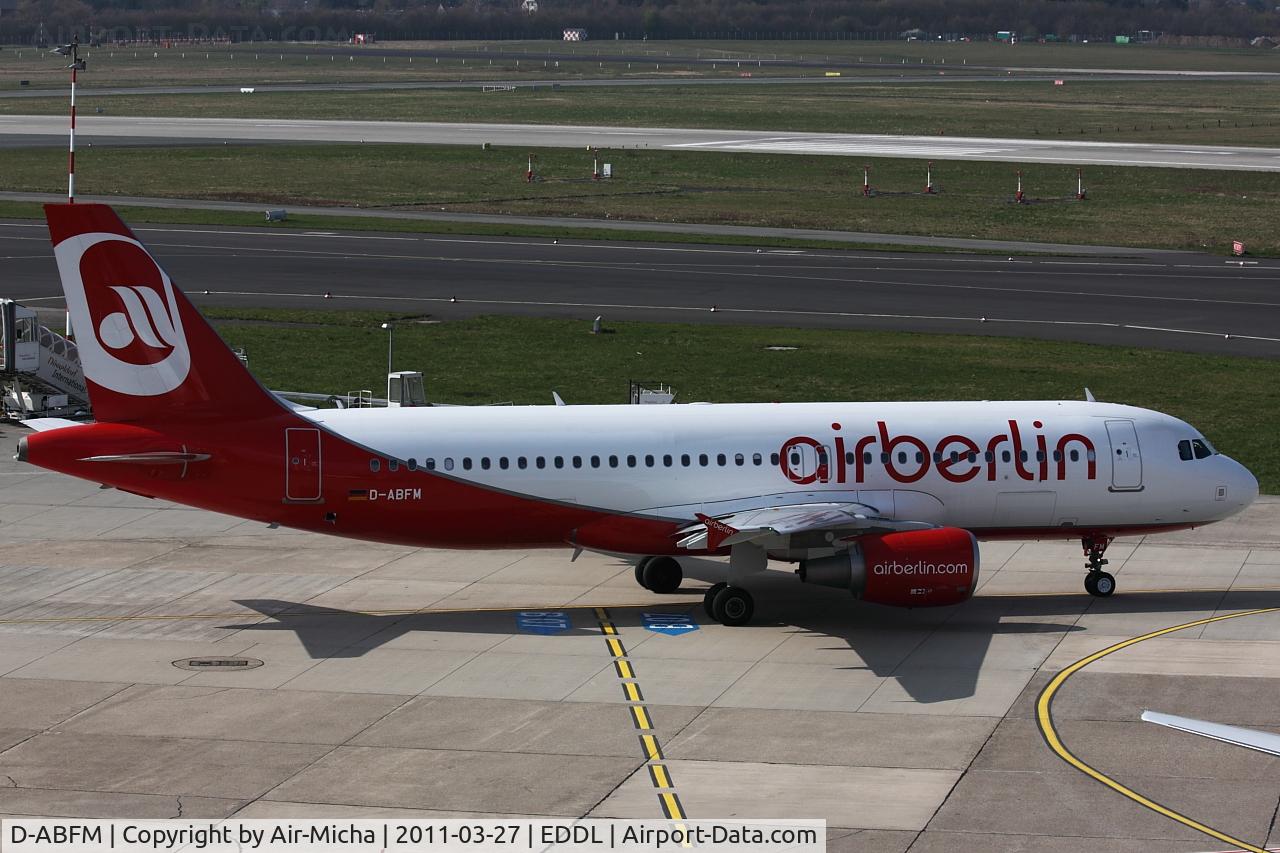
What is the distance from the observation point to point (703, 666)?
3291cm

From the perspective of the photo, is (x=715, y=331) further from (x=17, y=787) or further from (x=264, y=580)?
(x=17, y=787)

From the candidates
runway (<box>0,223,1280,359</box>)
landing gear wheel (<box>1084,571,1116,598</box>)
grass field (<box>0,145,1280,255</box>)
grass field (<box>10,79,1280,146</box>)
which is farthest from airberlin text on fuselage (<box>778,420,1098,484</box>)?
grass field (<box>10,79,1280,146</box>)

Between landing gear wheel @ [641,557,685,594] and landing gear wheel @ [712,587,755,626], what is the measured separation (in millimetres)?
2821

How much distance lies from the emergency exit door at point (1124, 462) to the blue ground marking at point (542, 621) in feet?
41.3

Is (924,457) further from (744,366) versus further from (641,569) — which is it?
(744,366)

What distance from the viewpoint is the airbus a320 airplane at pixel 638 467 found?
113 ft

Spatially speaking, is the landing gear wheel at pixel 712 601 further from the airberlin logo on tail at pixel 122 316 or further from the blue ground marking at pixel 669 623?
the airberlin logo on tail at pixel 122 316

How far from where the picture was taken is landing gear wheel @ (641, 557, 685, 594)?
127 feet

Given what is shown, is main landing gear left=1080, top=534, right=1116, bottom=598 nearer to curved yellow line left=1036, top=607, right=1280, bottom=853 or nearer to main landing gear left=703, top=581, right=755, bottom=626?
curved yellow line left=1036, top=607, right=1280, bottom=853

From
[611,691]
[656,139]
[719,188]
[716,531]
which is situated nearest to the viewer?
[611,691]

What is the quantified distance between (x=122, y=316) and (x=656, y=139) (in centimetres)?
10673

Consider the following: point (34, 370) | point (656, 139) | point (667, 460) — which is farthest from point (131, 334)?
point (656, 139)

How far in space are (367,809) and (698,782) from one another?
199 inches

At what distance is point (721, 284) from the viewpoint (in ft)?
259
